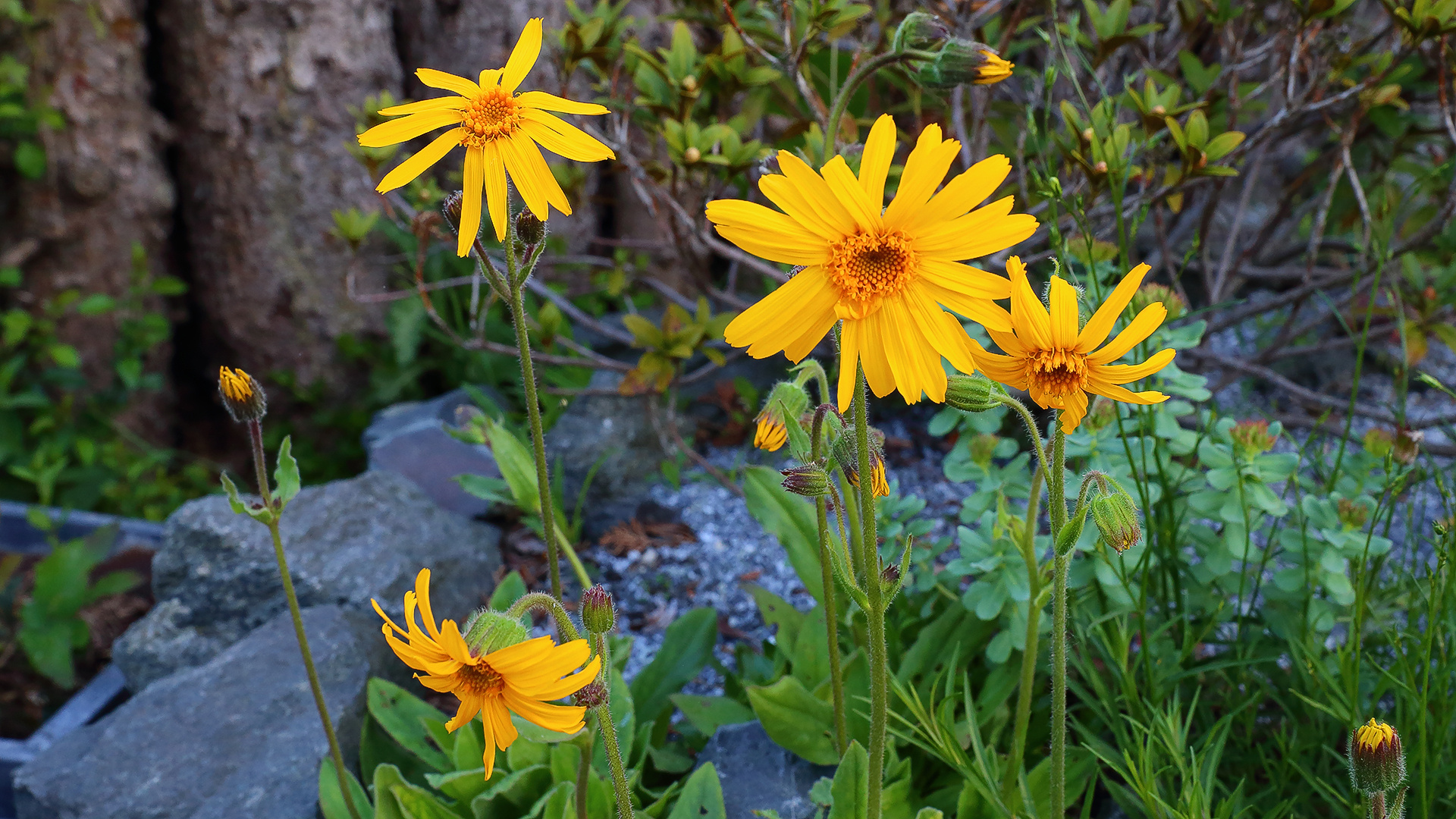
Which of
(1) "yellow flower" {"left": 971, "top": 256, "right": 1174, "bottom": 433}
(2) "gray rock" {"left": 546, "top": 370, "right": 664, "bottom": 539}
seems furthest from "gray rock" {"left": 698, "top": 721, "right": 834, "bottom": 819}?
(2) "gray rock" {"left": 546, "top": 370, "right": 664, "bottom": 539}

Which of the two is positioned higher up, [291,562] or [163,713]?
[291,562]

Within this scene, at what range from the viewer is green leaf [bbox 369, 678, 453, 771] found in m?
2.02

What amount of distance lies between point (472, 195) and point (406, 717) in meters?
1.27

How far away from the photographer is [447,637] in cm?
114

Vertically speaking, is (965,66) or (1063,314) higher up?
(965,66)

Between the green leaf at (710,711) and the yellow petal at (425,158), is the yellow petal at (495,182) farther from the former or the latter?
the green leaf at (710,711)

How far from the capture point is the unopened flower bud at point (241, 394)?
60.9 inches

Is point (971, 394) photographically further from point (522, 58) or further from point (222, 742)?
point (222, 742)

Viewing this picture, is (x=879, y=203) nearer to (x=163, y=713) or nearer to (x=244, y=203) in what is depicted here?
(x=163, y=713)

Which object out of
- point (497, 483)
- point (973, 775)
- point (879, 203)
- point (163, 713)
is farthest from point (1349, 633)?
point (163, 713)

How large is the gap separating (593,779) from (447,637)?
0.71 meters

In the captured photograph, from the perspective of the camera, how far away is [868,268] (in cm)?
108

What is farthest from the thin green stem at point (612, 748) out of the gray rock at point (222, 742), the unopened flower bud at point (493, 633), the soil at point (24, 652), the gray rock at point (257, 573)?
the soil at point (24, 652)

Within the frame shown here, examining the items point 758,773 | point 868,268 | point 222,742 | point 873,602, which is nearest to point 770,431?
point 873,602
